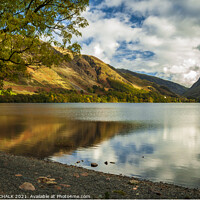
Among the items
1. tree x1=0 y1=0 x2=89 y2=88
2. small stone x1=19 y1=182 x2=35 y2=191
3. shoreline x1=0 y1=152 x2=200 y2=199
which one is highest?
tree x1=0 y1=0 x2=89 y2=88

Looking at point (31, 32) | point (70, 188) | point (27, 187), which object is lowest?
point (70, 188)

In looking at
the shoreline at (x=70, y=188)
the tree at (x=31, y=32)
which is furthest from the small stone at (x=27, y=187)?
the tree at (x=31, y=32)

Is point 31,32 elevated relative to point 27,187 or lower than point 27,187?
elevated

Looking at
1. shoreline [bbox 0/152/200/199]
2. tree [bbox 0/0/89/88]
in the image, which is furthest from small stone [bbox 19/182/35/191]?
tree [bbox 0/0/89/88]

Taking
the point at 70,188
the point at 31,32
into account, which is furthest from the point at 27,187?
the point at 31,32

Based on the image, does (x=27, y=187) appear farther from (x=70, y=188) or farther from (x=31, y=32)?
(x=31, y=32)

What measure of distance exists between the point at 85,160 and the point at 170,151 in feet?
52.9

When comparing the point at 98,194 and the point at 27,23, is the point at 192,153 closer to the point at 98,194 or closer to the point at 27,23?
the point at 98,194

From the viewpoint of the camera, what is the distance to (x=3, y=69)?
20500 mm

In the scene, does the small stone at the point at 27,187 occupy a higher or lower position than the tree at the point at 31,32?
lower

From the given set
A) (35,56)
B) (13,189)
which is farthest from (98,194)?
(35,56)

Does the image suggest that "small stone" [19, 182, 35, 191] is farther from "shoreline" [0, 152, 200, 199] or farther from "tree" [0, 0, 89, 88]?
"tree" [0, 0, 89, 88]

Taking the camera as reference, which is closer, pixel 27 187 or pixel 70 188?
pixel 27 187

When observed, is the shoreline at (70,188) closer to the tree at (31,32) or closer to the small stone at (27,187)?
the small stone at (27,187)
